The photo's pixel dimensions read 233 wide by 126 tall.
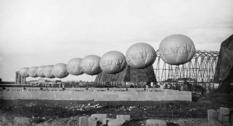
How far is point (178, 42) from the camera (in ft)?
97.7

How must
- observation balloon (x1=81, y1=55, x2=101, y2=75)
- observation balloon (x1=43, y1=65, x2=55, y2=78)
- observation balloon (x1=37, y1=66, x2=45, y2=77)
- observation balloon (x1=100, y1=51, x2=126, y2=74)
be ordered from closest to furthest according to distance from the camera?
observation balloon (x1=100, y1=51, x2=126, y2=74) < observation balloon (x1=81, y1=55, x2=101, y2=75) < observation balloon (x1=43, y1=65, x2=55, y2=78) < observation balloon (x1=37, y1=66, x2=45, y2=77)

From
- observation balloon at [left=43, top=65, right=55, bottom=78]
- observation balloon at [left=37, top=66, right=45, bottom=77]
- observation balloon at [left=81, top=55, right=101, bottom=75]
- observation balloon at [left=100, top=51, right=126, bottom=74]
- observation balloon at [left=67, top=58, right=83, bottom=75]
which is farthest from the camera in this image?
observation balloon at [left=37, top=66, right=45, bottom=77]

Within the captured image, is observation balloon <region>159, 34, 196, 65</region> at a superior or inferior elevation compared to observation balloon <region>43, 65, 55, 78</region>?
superior

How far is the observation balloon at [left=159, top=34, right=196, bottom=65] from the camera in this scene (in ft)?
96.8

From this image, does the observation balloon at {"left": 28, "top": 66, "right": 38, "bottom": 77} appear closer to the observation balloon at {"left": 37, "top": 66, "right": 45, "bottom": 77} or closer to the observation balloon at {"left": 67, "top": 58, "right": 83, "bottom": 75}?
the observation balloon at {"left": 37, "top": 66, "right": 45, "bottom": 77}

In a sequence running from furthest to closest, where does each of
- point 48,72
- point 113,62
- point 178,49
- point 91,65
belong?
point 48,72 → point 91,65 → point 113,62 → point 178,49

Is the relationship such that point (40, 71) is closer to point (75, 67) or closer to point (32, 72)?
point (32, 72)

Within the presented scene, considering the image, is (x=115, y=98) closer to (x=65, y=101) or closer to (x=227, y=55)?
(x=65, y=101)

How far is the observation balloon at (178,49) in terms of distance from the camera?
29.5 metres

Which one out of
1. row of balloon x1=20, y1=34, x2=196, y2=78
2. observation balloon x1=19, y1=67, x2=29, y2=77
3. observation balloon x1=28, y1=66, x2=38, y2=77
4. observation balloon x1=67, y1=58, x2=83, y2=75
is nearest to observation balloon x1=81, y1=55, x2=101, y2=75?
row of balloon x1=20, y1=34, x2=196, y2=78

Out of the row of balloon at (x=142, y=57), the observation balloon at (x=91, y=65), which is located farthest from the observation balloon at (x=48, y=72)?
the observation balloon at (x=91, y=65)

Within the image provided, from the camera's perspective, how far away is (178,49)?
96.7ft

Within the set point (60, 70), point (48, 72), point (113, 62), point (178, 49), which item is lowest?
point (48, 72)

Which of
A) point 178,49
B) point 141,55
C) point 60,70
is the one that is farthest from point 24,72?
point 178,49
